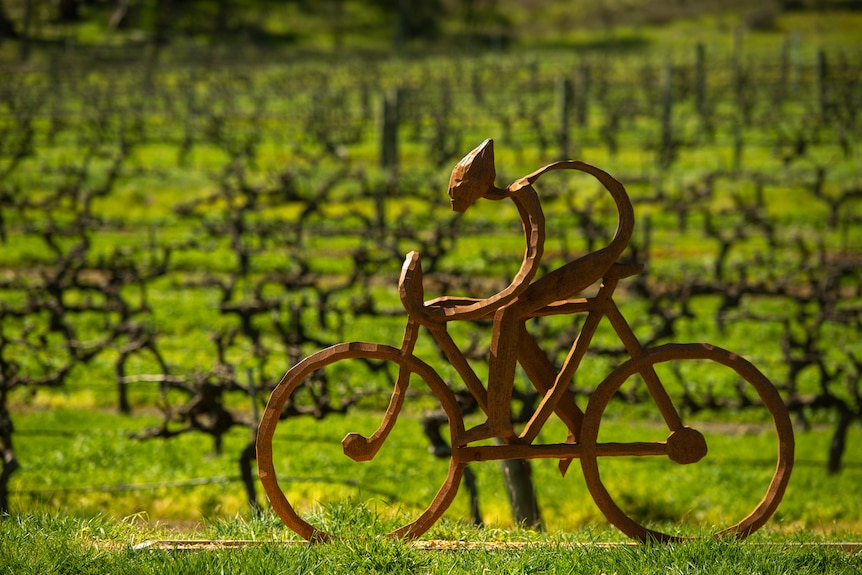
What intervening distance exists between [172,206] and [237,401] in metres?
15.4

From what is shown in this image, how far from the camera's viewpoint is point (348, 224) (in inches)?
979

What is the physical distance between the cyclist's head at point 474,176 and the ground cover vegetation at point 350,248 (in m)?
1.71

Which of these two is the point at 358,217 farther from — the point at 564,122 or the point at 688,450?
the point at 688,450

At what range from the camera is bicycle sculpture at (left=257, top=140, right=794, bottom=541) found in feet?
17.0

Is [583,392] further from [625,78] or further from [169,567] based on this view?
[625,78]

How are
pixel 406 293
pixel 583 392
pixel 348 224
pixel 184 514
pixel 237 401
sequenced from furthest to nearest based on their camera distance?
pixel 348 224 < pixel 237 401 < pixel 583 392 < pixel 184 514 < pixel 406 293

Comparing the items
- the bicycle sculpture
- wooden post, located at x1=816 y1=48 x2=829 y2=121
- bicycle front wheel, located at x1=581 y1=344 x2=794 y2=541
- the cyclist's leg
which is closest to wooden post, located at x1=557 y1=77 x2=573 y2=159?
wooden post, located at x1=816 y1=48 x2=829 y2=121

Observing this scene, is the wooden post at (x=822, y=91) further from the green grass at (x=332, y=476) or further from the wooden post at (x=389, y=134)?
the green grass at (x=332, y=476)

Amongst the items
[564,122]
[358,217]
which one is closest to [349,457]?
[358,217]

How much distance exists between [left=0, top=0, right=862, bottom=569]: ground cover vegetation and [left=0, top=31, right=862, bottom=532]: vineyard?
0.33 ft

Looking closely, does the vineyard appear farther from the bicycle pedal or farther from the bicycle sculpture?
the bicycle sculpture

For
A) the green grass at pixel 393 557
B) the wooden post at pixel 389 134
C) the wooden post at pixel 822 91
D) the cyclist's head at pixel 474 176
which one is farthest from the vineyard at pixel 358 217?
the cyclist's head at pixel 474 176

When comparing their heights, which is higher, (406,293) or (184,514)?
(406,293)

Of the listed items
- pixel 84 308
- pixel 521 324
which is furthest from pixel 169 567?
pixel 84 308
